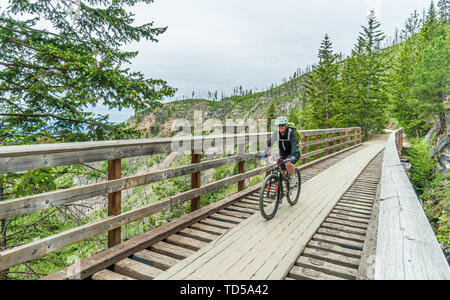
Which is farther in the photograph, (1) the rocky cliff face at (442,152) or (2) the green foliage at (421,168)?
(2) the green foliage at (421,168)

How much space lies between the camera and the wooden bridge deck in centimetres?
291

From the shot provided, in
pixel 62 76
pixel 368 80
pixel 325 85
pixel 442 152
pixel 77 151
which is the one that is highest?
pixel 368 80

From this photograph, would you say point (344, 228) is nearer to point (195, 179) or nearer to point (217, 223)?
point (217, 223)

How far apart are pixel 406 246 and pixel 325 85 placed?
31.8 meters

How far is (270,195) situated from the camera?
4781mm

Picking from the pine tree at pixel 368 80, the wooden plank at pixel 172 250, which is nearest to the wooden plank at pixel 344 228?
the wooden plank at pixel 172 250

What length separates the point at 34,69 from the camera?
254 inches

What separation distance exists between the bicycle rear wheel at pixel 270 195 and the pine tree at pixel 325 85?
88.6 feet

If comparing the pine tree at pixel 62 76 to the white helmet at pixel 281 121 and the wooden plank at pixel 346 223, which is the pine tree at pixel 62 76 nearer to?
the white helmet at pixel 281 121

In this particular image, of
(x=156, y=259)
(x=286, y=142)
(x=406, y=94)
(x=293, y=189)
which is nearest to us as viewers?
(x=156, y=259)

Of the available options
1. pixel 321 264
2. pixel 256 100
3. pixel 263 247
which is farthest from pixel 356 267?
pixel 256 100

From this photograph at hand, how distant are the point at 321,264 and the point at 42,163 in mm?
3277

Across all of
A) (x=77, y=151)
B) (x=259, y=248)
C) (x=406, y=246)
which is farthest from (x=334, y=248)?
(x=77, y=151)

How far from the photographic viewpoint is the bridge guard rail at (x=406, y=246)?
44.4 inches
